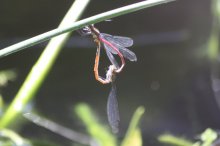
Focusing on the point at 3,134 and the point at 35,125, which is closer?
the point at 3,134

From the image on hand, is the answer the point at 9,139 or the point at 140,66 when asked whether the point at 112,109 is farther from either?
the point at 140,66

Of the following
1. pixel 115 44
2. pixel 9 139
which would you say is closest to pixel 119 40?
pixel 115 44

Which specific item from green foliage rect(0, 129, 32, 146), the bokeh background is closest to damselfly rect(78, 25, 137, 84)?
green foliage rect(0, 129, 32, 146)

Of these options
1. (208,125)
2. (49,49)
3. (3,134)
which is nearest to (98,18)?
(49,49)

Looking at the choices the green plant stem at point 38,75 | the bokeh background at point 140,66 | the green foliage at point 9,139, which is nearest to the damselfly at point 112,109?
the green plant stem at point 38,75

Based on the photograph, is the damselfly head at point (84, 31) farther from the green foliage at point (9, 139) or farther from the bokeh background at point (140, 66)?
the bokeh background at point (140, 66)

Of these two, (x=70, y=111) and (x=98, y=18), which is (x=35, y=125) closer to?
(x=70, y=111)

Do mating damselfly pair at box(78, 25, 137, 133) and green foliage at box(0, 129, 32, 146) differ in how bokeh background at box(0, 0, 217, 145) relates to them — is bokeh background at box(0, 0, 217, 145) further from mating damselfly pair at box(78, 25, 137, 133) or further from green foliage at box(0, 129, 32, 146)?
mating damselfly pair at box(78, 25, 137, 133)

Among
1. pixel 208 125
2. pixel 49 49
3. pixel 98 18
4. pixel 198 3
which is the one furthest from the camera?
pixel 198 3
